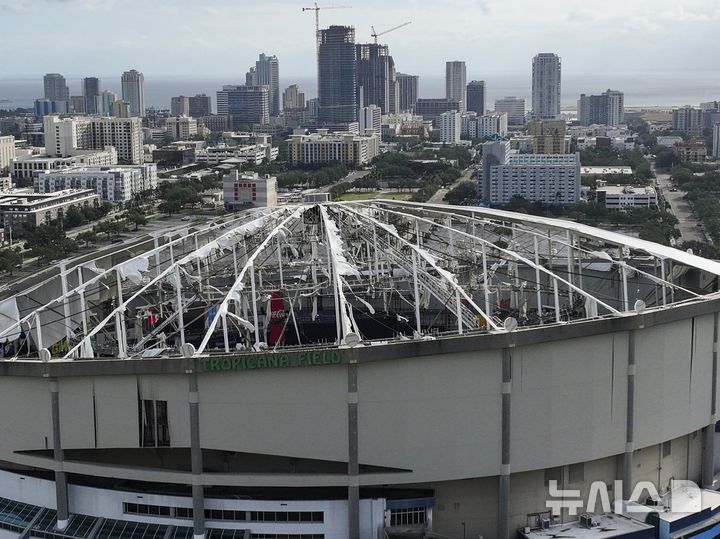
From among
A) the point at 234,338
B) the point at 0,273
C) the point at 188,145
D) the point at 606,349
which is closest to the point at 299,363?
the point at 606,349

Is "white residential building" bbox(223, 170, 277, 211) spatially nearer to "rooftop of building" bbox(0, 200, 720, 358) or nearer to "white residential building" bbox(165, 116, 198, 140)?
"rooftop of building" bbox(0, 200, 720, 358)

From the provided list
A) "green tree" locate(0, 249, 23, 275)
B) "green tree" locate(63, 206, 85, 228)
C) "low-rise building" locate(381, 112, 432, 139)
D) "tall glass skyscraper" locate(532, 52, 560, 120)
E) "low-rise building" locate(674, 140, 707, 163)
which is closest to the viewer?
"green tree" locate(0, 249, 23, 275)

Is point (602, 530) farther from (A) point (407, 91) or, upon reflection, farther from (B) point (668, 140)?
(A) point (407, 91)

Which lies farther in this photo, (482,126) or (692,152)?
(482,126)

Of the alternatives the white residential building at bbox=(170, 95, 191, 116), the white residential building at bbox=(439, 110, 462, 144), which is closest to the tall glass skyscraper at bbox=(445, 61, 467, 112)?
the white residential building at bbox=(170, 95, 191, 116)

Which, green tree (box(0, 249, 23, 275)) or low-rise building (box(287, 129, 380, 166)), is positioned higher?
low-rise building (box(287, 129, 380, 166))

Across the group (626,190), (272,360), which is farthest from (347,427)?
(626,190)
